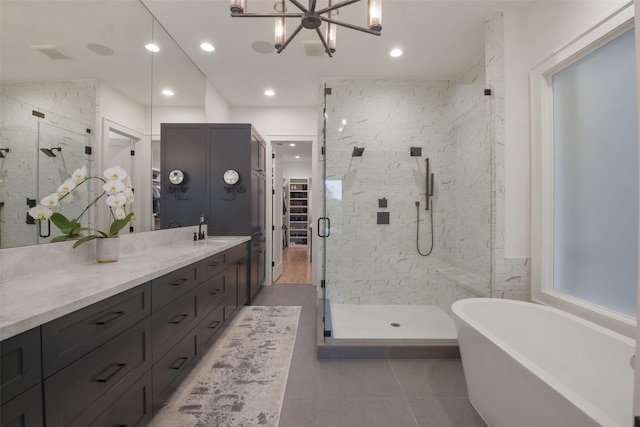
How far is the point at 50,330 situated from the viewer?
856 mm

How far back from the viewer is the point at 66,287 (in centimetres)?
109

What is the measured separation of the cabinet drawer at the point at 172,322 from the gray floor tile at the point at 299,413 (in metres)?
0.81

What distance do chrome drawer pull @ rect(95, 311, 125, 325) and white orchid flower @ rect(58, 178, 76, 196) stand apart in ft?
2.74

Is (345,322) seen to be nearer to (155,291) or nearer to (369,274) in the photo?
(369,274)

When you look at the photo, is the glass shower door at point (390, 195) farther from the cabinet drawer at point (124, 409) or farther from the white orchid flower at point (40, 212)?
the white orchid flower at point (40, 212)

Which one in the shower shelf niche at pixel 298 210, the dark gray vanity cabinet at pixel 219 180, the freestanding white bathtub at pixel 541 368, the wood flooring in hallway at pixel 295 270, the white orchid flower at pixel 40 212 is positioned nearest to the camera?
the freestanding white bathtub at pixel 541 368

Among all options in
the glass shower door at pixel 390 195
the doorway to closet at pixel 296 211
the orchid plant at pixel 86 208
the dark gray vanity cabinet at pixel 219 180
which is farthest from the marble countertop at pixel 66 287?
the doorway to closet at pixel 296 211

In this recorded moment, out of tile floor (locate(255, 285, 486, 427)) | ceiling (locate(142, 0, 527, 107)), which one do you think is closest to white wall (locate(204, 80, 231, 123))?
ceiling (locate(142, 0, 527, 107))

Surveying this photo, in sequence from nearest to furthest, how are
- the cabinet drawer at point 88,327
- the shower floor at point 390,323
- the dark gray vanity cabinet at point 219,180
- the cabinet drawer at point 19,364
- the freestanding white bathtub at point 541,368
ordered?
1. the cabinet drawer at point 19,364
2. the cabinet drawer at point 88,327
3. the freestanding white bathtub at point 541,368
4. the shower floor at point 390,323
5. the dark gray vanity cabinet at point 219,180

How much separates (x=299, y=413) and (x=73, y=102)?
229 centimetres

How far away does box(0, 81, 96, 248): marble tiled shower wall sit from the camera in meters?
1.21

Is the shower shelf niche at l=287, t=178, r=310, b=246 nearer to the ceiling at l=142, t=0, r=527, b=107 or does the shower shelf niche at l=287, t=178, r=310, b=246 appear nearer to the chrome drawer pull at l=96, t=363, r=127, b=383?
the ceiling at l=142, t=0, r=527, b=107

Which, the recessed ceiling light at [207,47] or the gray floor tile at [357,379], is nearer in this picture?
the gray floor tile at [357,379]

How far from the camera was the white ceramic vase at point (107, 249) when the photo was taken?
5.23 ft
